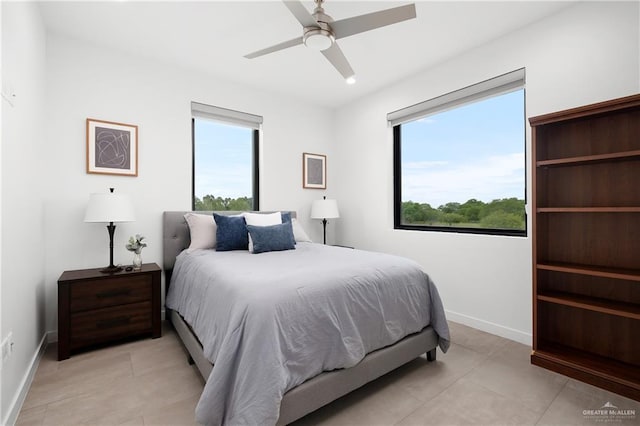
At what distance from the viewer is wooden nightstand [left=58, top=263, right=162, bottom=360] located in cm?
233

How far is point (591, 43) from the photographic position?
224 centimetres

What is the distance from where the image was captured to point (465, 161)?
327 cm

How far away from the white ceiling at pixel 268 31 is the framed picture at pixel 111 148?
762 millimetres

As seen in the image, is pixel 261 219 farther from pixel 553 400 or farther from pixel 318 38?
pixel 553 400

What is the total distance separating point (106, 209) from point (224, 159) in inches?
61.3

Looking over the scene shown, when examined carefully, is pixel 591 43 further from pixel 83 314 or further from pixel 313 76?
pixel 83 314

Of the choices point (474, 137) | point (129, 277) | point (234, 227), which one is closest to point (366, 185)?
point (474, 137)

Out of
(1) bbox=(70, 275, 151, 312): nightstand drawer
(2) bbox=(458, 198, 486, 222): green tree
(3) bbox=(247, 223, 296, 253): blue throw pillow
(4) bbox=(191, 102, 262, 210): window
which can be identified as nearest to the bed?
(3) bbox=(247, 223, 296, 253): blue throw pillow

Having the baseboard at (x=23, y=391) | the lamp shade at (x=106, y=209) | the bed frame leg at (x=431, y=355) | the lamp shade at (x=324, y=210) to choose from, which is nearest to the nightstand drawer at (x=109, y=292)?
the baseboard at (x=23, y=391)

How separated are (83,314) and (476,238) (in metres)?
3.44

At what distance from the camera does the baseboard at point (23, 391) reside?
1.57 metres

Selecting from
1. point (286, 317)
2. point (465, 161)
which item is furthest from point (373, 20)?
point (465, 161)

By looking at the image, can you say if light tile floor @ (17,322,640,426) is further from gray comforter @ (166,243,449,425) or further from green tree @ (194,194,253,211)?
green tree @ (194,194,253,211)

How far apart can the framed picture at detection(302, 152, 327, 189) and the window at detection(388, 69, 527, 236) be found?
111 cm
